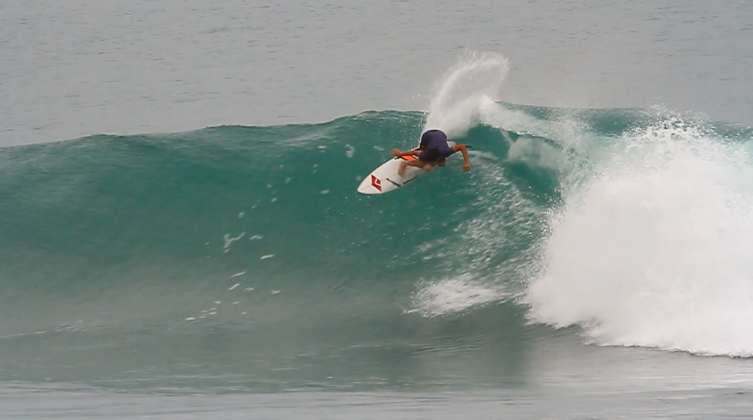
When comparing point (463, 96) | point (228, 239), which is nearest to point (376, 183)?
point (228, 239)

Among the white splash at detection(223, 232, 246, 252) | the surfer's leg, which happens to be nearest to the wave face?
the white splash at detection(223, 232, 246, 252)

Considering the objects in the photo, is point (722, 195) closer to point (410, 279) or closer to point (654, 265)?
point (654, 265)

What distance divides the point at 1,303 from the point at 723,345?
10351mm

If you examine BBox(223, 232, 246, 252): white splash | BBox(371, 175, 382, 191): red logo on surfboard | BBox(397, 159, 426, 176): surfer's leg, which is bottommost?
BBox(223, 232, 246, 252): white splash

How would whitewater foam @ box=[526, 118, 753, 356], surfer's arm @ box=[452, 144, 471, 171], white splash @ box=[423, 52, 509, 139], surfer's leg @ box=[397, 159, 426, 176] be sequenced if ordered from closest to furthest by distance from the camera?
whitewater foam @ box=[526, 118, 753, 356] → surfer's arm @ box=[452, 144, 471, 171] → surfer's leg @ box=[397, 159, 426, 176] → white splash @ box=[423, 52, 509, 139]

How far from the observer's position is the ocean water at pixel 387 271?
→ 9.69m

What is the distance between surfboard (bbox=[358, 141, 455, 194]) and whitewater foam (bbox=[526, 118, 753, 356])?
2.53 metres

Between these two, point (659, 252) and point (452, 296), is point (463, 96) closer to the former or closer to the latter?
point (452, 296)

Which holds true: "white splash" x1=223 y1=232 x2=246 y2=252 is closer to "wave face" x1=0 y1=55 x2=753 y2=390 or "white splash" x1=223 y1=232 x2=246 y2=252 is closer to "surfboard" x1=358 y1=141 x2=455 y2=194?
"wave face" x1=0 y1=55 x2=753 y2=390

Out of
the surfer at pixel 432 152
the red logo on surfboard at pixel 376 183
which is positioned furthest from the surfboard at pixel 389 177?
the surfer at pixel 432 152

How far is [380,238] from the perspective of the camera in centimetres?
1512

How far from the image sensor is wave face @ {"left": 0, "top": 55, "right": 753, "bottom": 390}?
476 inches

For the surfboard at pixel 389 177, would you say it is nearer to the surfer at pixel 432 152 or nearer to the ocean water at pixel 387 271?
the surfer at pixel 432 152

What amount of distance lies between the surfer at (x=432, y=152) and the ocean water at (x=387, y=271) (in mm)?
529
